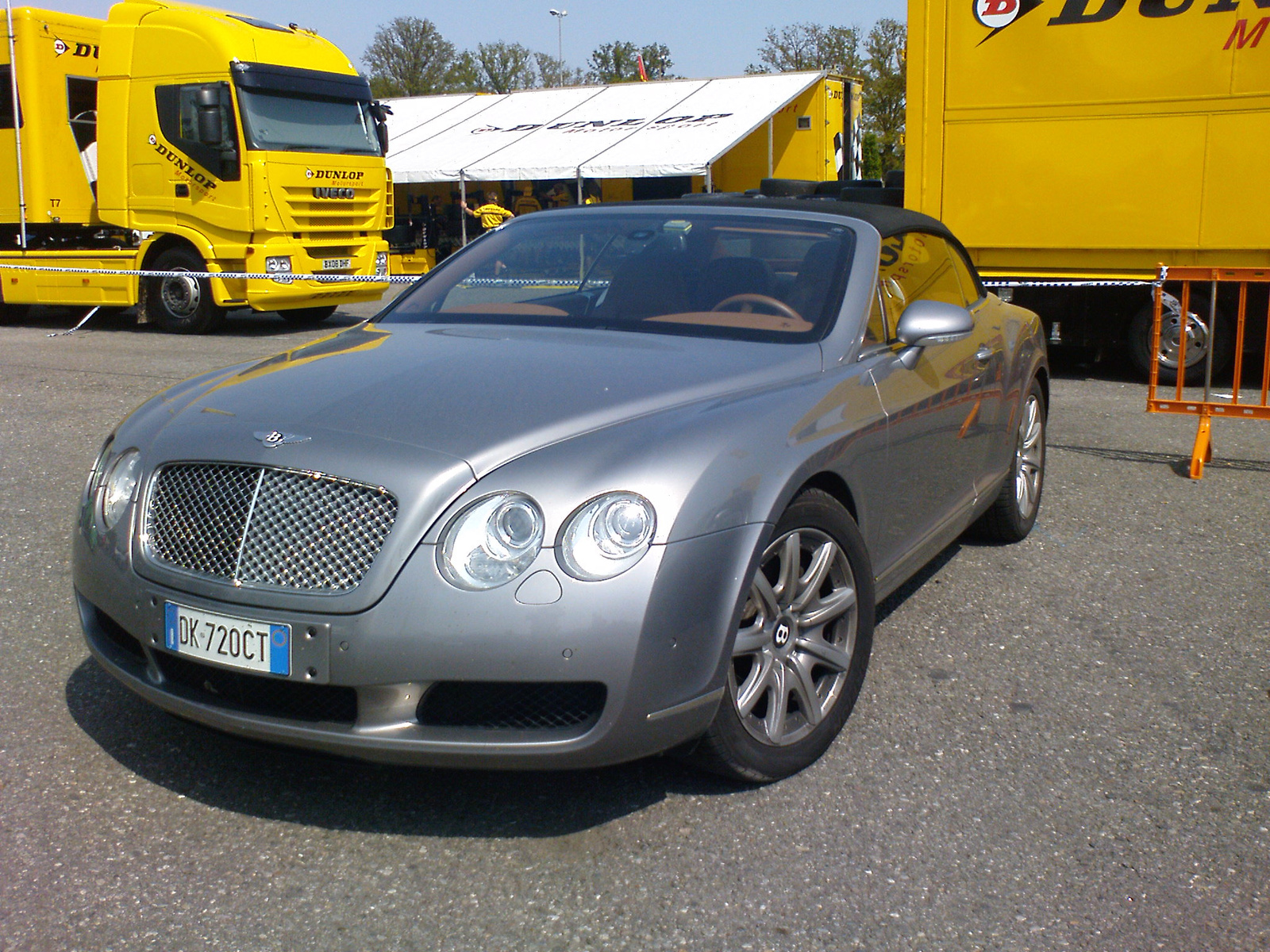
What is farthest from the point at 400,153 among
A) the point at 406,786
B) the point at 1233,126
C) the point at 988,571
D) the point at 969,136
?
the point at 406,786

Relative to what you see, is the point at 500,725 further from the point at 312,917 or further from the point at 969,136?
the point at 969,136

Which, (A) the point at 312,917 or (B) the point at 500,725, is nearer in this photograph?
(A) the point at 312,917

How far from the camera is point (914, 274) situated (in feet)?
14.5

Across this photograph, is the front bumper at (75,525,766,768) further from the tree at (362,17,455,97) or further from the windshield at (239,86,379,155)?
the tree at (362,17,455,97)

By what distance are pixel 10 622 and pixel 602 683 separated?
2.62m

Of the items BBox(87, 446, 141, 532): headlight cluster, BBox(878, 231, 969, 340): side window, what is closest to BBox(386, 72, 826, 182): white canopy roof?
BBox(878, 231, 969, 340): side window

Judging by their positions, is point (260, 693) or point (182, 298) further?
point (182, 298)

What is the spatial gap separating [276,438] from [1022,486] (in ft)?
11.5

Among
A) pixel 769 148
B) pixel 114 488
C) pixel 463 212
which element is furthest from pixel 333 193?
pixel 114 488

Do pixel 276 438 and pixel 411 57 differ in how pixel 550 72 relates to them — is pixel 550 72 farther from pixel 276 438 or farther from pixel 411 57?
pixel 276 438

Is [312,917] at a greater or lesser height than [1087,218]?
lesser

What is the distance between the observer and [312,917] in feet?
8.30

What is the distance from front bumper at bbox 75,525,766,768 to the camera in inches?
102

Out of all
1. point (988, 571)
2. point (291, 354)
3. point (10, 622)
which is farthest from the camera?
point (988, 571)
